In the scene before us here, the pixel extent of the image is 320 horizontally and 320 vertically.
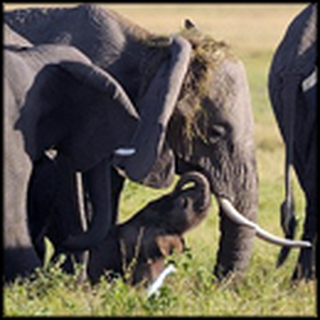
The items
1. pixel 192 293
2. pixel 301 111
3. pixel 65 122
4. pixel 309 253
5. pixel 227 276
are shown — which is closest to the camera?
pixel 192 293

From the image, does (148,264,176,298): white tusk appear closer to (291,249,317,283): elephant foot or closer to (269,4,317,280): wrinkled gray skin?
(291,249,317,283): elephant foot

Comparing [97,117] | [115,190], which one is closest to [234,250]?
[115,190]

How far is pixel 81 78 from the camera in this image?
7145 millimetres

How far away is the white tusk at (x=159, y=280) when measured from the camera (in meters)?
6.36

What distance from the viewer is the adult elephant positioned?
6.80 metres

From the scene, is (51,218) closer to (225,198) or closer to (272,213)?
(225,198)

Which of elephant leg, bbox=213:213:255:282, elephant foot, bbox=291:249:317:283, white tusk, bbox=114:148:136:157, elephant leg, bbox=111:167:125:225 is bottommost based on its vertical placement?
elephant foot, bbox=291:249:317:283

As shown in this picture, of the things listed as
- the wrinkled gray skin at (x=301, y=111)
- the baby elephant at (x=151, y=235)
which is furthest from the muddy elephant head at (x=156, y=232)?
the wrinkled gray skin at (x=301, y=111)

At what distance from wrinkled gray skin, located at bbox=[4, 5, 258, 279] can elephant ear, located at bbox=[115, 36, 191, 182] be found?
0.65 feet

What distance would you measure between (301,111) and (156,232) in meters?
1.72

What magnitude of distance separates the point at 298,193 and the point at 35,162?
4.63 metres

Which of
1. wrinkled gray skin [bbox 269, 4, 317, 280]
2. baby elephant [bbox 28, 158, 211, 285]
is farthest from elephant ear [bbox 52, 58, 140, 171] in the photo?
wrinkled gray skin [bbox 269, 4, 317, 280]

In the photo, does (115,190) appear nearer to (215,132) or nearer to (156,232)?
(215,132)

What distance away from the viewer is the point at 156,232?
7152mm
